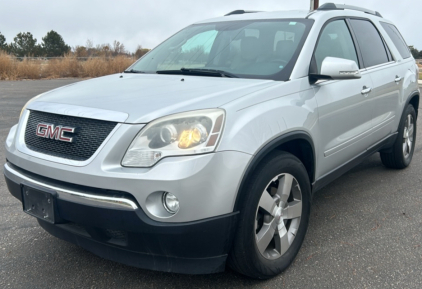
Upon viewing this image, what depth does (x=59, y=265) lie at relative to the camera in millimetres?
2760

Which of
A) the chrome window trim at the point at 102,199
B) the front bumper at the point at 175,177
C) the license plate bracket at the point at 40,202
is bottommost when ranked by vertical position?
the license plate bracket at the point at 40,202

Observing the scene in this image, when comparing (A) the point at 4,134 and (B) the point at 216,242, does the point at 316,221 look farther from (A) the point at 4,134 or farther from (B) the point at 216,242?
(A) the point at 4,134

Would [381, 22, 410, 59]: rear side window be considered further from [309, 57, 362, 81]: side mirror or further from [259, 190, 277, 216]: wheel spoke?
Answer: [259, 190, 277, 216]: wheel spoke

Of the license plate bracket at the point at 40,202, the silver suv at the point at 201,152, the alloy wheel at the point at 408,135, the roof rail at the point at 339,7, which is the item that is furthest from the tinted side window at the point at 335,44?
the license plate bracket at the point at 40,202

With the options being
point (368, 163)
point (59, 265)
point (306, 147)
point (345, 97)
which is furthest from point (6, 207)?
point (368, 163)

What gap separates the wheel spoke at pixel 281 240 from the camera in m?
2.59

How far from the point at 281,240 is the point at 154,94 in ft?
4.01

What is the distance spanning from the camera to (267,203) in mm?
2398

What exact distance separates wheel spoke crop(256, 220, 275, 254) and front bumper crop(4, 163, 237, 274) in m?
0.29

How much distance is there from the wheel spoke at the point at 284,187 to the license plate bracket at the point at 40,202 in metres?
1.32

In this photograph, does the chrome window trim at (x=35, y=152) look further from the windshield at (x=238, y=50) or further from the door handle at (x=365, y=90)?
the door handle at (x=365, y=90)

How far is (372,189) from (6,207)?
359cm

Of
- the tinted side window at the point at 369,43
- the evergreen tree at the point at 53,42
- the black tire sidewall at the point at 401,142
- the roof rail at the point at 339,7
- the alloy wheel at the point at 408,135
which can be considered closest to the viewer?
the roof rail at the point at 339,7

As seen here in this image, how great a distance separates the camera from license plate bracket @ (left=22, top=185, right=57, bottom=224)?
2.22 metres
